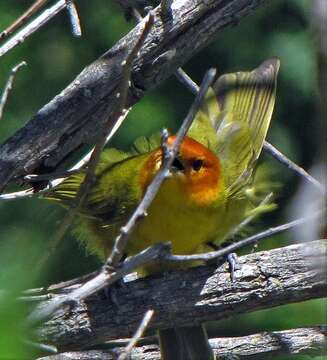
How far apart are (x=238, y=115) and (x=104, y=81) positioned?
1583 millimetres

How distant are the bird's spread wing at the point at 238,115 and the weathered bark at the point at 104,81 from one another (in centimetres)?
109

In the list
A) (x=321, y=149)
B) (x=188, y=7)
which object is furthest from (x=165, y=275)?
(x=321, y=149)

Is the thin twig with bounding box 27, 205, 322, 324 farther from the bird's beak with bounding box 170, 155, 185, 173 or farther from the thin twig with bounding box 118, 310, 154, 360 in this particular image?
the bird's beak with bounding box 170, 155, 185, 173

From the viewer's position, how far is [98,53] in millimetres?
5742

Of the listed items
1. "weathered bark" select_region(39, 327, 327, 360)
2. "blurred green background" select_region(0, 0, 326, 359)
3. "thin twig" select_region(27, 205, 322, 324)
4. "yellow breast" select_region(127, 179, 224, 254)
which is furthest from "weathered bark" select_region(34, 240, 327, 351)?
"blurred green background" select_region(0, 0, 326, 359)

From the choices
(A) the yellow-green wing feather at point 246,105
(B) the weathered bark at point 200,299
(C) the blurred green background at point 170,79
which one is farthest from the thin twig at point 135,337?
(C) the blurred green background at point 170,79

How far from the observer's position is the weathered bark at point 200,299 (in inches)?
117

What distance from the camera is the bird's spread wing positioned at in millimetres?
4074

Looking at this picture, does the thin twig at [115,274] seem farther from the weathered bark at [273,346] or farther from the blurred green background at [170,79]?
the blurred green background at [170,79]

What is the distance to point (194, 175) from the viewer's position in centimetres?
361

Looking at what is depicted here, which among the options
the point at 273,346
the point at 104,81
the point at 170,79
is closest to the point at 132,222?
the point at 104,81

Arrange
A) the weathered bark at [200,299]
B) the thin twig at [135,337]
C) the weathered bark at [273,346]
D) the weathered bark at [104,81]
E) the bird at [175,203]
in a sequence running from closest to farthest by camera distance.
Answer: the thin twig at [135,337] → the weathered bark at [104,81] → the weathered bark at [200,299] → the weathered bark at [273,346] → the bird at [175,203]

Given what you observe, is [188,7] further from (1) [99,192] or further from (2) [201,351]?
(2) [201,351]

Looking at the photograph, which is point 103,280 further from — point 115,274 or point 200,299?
point 200,299
